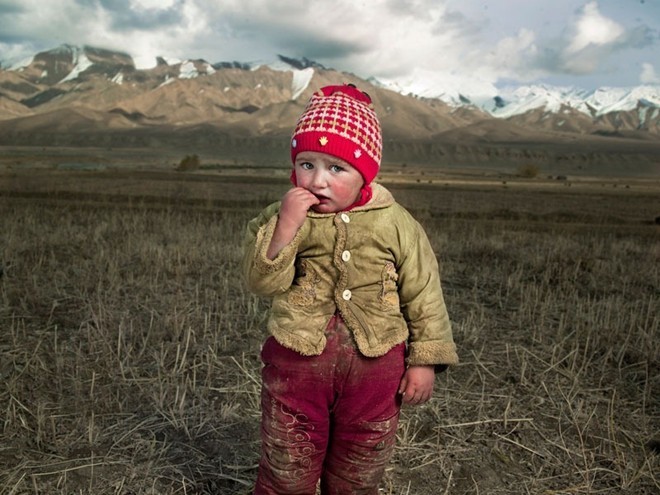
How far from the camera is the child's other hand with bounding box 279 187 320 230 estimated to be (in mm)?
2010

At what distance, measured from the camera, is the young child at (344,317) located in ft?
6.98

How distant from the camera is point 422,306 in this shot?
7.37 ft

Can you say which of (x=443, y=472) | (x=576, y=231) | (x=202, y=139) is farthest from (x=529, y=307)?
(x=202, y=139)

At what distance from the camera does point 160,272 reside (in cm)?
662

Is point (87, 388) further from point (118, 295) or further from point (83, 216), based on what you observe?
point (83, 216)

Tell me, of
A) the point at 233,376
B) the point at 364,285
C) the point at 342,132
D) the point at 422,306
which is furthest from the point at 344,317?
the point at 233,376

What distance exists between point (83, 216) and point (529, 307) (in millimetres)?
7804

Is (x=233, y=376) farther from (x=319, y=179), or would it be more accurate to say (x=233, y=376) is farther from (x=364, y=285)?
(x=319, y=179)

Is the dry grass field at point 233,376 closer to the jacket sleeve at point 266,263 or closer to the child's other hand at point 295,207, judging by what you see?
the jacket sleeve at point 266,263

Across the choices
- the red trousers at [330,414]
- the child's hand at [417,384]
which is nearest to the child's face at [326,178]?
the red trousers at [330,414]

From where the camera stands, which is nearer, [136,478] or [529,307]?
[136,478]

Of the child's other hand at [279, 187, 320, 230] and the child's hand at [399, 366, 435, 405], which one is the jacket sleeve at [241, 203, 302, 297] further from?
the child's hand at [399, 366, 435, 405]

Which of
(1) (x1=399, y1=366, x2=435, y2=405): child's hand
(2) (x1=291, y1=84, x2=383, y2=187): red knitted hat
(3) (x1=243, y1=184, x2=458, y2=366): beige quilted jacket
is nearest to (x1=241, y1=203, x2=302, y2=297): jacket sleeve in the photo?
(3) (x1=243, y1=184, x2=458, y2=366): beige quilted jacket

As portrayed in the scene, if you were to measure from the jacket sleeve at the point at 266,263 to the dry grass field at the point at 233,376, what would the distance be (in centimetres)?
125
